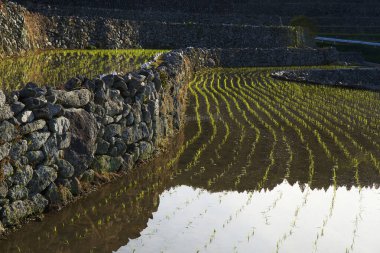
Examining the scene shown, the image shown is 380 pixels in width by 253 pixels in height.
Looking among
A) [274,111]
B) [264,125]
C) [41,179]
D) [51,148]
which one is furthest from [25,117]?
[274,111]

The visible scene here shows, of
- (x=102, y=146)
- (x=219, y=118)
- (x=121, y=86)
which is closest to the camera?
(x=102, y=146)

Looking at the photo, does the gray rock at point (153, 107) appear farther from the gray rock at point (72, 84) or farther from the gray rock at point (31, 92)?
the gray rock at point (31, 92)

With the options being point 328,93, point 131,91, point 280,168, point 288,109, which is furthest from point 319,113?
point 131,91

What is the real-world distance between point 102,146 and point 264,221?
140 inches

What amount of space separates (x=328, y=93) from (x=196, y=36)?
90.9 feet

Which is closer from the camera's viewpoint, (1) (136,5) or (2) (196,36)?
(2) (196,36)

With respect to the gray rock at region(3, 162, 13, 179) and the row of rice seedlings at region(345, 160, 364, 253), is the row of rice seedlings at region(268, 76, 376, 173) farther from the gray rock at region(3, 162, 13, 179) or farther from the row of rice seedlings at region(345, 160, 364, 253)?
the gray rock at region(3, 162, 13, 179)

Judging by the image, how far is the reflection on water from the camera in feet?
27.9

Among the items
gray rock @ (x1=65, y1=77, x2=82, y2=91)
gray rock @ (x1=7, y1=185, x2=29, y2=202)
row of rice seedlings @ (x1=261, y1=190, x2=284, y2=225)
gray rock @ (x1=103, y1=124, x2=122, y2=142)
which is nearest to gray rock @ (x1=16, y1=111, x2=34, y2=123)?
gray rock @ (x1=7, y1=185, x2=29, y2=202)

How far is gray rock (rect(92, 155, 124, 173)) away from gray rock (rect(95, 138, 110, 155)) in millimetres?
98

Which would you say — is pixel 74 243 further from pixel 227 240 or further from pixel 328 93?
pixel 328 93

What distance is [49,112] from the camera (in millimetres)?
9242

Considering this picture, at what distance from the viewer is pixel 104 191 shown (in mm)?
10836

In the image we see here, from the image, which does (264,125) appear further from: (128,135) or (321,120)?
(128,135)
